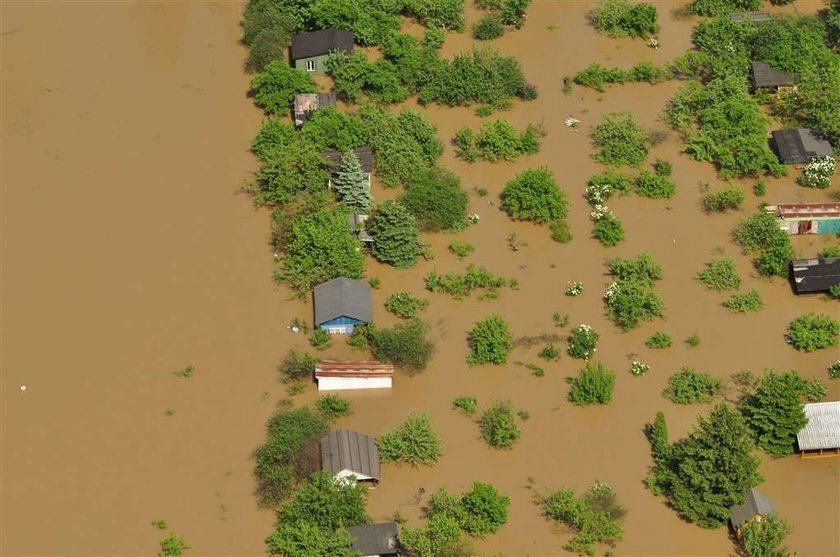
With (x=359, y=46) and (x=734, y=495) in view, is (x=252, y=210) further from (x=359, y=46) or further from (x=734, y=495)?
(x=734, y=495)

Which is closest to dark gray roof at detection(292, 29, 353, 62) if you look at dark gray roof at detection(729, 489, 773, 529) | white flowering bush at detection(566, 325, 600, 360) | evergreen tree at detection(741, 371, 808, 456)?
white flowering bush at detection(566, 325, 600, 360)

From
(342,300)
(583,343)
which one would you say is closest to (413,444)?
(342,300)

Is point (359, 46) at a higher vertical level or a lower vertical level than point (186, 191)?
higher

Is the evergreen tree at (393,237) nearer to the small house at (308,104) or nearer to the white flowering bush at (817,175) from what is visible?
the small house at (308,104)

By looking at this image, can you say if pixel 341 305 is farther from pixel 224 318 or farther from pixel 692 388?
pixel 692 388

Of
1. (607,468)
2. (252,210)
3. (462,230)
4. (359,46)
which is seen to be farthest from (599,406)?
(359,46)
